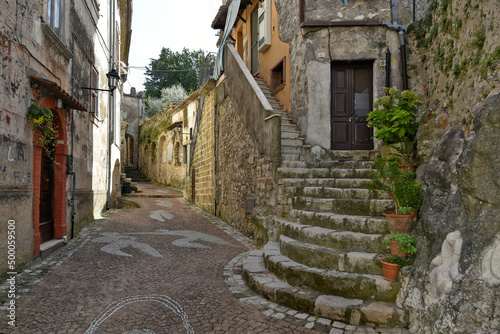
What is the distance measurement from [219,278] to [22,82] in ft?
13.7

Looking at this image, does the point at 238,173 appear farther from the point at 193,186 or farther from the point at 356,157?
the point at 193,186

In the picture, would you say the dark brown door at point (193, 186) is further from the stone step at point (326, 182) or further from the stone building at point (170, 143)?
the stone step at point (326, 182)

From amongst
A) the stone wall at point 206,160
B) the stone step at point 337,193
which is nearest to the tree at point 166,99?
the stone wall at point 206,160

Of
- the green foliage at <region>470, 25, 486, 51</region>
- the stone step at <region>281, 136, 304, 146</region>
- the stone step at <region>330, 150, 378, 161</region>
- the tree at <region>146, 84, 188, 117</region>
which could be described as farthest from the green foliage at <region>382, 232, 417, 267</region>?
the tree at <region>146, 84, 188, 117</region>

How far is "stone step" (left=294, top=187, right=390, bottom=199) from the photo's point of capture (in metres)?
4.58

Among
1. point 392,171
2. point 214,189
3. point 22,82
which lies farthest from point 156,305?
point 214,189

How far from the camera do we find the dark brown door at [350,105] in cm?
782

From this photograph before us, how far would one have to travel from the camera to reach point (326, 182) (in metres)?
5.52

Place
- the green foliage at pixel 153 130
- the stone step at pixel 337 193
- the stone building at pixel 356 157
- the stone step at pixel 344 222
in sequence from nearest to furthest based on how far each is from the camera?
1. the stone building at pixel 356 157
2. the stone step at pixel 344 222
3. the stone step at pixel 337 193
4. the green foliage at pixel 153 130

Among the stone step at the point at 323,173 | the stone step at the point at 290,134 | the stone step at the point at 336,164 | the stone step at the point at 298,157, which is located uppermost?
the stone step at the point at 290,134

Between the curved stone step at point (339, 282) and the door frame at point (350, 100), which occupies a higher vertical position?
the door frame at point (350, 100)

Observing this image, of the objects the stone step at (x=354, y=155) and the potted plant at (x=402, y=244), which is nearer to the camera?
the potted plant at (x=402, y=244)

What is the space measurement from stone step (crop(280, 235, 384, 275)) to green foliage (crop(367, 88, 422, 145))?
201 cm

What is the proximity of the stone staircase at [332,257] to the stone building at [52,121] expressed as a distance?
3.62 m
